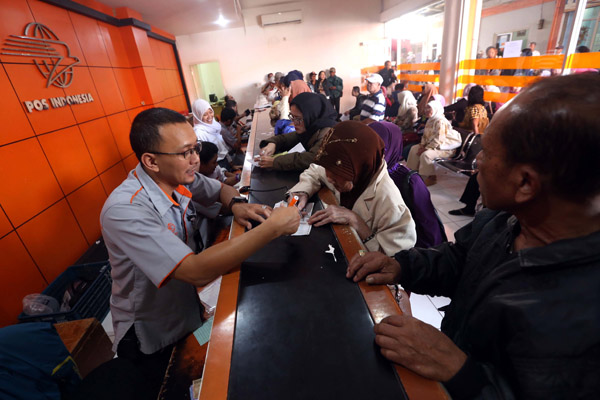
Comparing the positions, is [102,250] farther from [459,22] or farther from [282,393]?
[459,22]

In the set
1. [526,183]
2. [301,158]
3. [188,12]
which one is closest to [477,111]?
[301,158]

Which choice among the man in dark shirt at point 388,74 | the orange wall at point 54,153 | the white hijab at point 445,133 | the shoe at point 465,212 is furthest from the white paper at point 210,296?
the man in dark shirt at point 388,74

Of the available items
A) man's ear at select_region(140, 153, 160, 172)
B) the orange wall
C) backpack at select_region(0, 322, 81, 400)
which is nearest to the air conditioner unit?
the orange wall

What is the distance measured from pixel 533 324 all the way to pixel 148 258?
123 centimetres

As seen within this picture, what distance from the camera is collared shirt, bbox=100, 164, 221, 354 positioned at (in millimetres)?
1138

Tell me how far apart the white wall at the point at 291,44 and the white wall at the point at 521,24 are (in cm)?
662

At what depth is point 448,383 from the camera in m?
0.66

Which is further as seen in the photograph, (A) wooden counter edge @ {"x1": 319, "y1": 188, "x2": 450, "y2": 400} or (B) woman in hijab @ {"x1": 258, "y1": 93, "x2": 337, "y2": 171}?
(B) woman in hijab @ {"x1": 258, "y1": 93, "x2": 337, "y2": 171}

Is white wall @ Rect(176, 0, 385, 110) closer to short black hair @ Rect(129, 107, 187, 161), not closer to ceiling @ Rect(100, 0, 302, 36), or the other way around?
ceiling @ Rect(100, 0, 302, 36)

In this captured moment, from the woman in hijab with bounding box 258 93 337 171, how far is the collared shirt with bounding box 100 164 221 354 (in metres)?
0.98

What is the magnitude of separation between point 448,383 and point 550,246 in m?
0.39

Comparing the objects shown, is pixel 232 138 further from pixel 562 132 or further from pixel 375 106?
pixel 562 132

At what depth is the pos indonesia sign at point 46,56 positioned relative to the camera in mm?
3292

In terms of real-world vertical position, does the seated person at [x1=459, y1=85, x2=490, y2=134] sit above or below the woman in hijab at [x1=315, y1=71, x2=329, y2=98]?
below
